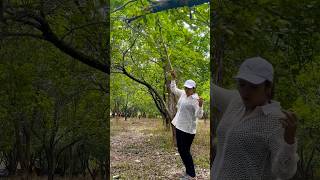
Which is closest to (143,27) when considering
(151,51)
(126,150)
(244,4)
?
(151,51)

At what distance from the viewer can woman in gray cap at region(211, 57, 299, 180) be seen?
1.36 meters

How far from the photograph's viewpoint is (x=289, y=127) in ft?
4.54

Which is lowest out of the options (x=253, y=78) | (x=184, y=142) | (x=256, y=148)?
(x=184, y=142)

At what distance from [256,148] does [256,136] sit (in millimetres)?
41

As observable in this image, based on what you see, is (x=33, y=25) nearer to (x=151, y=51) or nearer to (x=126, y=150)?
(x=151, y=51)

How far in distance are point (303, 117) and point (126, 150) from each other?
5146mm

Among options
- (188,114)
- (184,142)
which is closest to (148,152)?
(184,142)

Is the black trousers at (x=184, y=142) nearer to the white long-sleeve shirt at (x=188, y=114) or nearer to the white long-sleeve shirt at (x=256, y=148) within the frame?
the white long-sleeve shirt at (x=188, y=114)

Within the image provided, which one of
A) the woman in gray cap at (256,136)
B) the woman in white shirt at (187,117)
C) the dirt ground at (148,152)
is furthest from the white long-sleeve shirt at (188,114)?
the woman in gray cap at (256,136)

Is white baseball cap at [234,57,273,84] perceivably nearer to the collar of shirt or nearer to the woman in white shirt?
the collar of shirt

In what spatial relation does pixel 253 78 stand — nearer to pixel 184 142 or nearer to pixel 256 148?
pixel 256 148

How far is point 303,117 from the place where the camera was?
284 cm

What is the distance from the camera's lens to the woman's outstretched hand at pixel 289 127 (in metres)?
1.36

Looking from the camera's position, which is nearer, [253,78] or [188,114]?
[253,78]
